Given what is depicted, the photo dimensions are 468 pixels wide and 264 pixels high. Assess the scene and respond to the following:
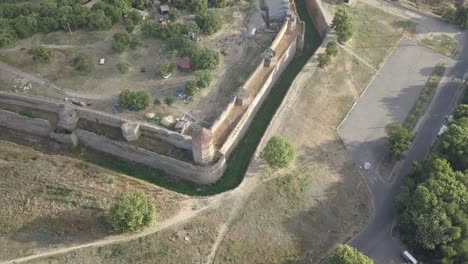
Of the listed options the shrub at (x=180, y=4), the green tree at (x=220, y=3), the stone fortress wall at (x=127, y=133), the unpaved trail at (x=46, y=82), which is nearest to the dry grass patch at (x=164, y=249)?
the stone fortress wall at (x=127, y=133)

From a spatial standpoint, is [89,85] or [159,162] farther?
[89,85]

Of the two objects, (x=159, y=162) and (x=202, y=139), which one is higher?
(x=202, y=139)

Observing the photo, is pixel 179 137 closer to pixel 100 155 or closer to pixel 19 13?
pixel 100 155

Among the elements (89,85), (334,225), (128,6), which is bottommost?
(334,225)

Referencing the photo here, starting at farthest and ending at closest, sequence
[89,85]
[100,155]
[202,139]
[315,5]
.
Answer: [315,5] → [89,85] → [100,155] → [202,139]

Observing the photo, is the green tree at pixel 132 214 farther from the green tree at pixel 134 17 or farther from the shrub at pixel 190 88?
the green tree at pixel 134 17

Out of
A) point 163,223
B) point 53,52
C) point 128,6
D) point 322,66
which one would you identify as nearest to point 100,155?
point 163,223

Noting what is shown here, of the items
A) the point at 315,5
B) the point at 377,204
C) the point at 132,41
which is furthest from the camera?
the point at 315,5
